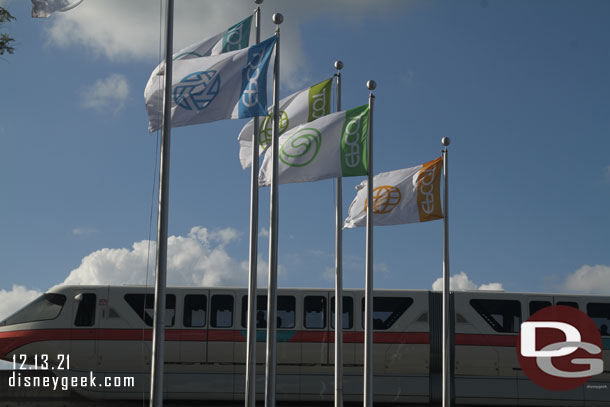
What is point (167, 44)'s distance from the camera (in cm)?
1603

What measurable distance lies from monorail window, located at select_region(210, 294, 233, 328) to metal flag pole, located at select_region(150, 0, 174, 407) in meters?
9.41

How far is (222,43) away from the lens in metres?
18.8

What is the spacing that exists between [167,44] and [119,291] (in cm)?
1069

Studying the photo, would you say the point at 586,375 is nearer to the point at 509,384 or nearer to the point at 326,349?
the point at 509,384

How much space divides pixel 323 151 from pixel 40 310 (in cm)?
1134

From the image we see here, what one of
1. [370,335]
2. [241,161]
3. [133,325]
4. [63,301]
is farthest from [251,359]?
[63,301]

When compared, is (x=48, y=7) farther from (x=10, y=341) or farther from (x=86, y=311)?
(x=10, y=341)

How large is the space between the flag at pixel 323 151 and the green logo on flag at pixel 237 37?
2650 mm

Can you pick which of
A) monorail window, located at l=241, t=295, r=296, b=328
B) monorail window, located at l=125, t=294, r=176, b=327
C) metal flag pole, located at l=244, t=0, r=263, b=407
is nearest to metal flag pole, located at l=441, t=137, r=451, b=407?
monorail window, located at l=241, t=295, r=296, b=328

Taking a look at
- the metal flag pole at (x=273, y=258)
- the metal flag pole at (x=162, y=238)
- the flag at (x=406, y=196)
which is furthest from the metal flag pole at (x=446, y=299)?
the metal flag pole at (x=162, y=238)

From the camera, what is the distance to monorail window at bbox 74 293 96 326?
2405 centimetres

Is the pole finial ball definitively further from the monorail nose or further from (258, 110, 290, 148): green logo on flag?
the monorail nose

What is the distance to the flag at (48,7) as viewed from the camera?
14.9m

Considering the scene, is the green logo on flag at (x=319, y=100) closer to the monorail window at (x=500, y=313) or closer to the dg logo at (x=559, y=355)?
the monorail window at (x=500, y=313)
